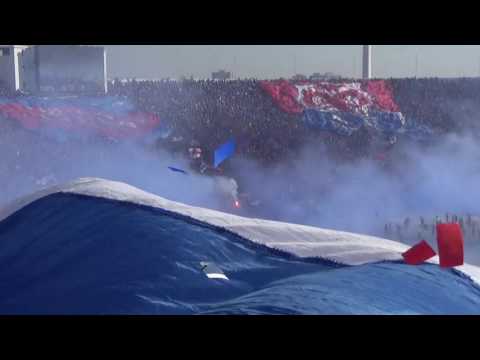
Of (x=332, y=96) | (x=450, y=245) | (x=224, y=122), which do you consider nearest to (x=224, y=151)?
(x=224, y=122)

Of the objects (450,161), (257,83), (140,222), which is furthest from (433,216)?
(140,222)

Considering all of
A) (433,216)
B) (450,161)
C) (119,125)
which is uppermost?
(119,125)

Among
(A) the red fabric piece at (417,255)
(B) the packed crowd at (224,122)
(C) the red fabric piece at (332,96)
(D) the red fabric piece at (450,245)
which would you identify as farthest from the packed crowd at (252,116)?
(D) the red fabric piece at (450,245)

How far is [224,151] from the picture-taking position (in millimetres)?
15117

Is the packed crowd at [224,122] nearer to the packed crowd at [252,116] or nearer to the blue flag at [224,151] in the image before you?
the packed crowd at [252,116]

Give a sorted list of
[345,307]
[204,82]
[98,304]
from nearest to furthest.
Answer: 1. [345,307]
2. [98,304]
3. [204,82]

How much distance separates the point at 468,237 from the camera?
11172mm

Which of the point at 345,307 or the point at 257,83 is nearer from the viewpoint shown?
the point at 345,307

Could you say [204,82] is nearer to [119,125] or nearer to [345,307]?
[119,125]

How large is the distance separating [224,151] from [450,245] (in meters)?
10.9

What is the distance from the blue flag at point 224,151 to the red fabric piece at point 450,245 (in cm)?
1028

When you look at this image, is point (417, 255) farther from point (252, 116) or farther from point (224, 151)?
point (252, 116)

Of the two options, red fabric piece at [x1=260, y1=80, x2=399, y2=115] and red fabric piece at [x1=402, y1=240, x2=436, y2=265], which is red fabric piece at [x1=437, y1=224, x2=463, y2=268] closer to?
red fabric piece at [x1=402, y1=240, x2=436, y2=265]

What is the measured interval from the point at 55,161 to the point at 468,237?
7.83 m
